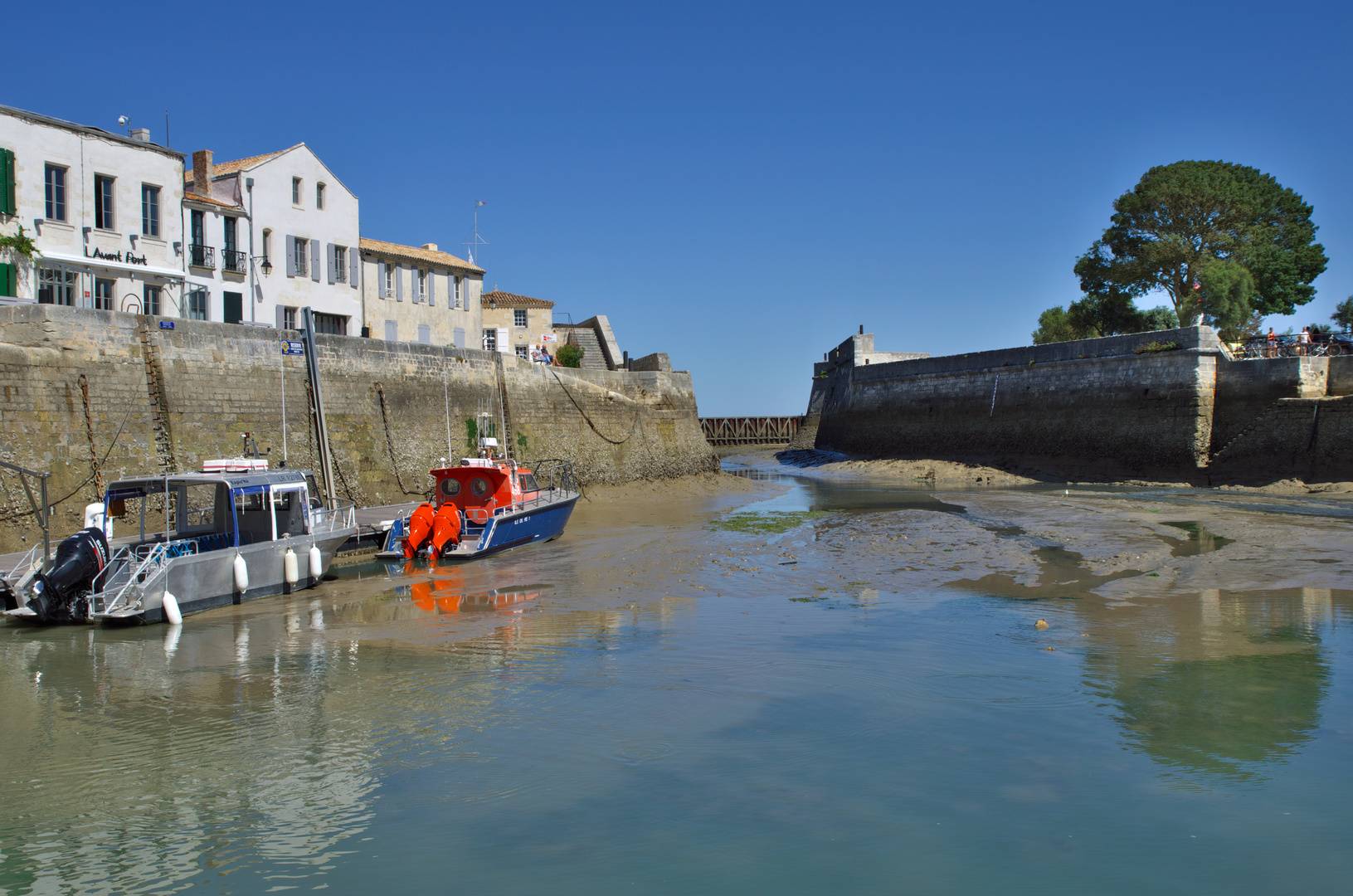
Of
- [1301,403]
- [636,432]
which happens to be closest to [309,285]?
[636,432]

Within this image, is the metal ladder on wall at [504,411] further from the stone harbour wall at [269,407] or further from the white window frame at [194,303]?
the white window frame at [194,303]

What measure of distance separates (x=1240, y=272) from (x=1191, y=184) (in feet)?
18.5

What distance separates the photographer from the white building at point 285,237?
2445 centimetres

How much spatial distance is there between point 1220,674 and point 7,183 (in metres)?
22.4

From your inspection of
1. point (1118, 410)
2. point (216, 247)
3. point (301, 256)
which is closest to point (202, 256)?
point (216, 247)

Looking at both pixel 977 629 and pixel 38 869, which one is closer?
pixel 38 869

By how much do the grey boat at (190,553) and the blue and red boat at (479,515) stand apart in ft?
3.53

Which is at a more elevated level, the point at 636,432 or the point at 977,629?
the point at 636,432

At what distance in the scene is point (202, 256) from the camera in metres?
23.2

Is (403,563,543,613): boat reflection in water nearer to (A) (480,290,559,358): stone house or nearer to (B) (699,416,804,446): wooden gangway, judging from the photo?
(A) (480,290,559,358): stone house

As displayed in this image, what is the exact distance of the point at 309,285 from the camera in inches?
1041

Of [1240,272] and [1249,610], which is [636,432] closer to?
[1249,610]

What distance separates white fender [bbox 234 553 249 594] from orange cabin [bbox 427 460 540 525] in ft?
15.4

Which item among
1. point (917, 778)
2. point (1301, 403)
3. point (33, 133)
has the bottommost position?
point (917, 778)
